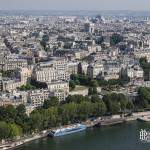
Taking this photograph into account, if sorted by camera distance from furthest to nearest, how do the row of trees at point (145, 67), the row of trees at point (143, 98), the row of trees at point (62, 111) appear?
1. the row of trees at point (145, 67)
2. the row of trees at point (143, 98)
3. the row of trees at point (62, 111)

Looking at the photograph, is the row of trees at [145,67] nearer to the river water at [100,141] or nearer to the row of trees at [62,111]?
the row of trees at [62,111]

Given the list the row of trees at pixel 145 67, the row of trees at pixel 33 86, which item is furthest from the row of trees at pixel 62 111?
the row of trees at pixel 145 67

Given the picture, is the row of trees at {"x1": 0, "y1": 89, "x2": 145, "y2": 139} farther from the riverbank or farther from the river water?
the river water

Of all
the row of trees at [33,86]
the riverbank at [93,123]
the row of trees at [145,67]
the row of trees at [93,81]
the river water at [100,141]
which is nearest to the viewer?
the riverbank at [93,123]

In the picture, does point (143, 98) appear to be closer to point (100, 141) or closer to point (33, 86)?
point (100, 141)

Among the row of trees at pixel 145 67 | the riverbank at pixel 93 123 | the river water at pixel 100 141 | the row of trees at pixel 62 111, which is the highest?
the row of trees at pixel 145 67

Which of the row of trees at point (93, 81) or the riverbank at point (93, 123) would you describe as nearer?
the riverbank at point (93, 123)

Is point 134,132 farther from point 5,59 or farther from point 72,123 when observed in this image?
point 5,59

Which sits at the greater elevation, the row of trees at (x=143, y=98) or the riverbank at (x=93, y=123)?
the row of trees at (x=143, y=98)

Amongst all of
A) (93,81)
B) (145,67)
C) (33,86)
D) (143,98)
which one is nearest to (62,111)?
(143,98)
